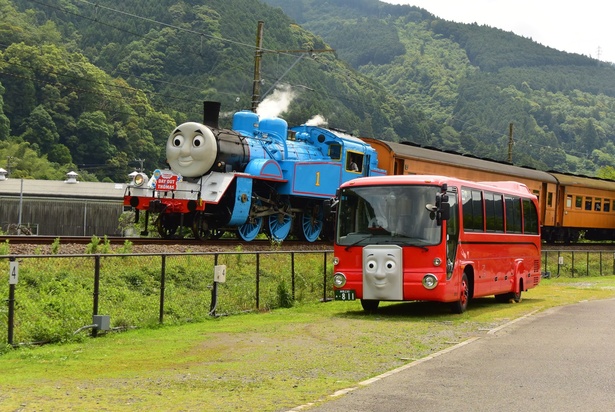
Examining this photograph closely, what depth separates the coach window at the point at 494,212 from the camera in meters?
18.8

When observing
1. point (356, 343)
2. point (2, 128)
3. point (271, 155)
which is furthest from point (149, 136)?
point (356, 343)

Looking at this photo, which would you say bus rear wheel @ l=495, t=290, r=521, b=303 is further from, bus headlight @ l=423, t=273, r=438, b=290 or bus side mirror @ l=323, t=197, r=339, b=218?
bus side mirror @ l=323, t=197, r=339, b=218

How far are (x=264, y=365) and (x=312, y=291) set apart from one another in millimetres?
9202

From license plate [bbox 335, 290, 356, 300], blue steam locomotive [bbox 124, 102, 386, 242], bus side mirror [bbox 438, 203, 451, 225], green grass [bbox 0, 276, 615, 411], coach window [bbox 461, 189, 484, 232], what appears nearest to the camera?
green grass [bbox 0, 276, 615, 411]

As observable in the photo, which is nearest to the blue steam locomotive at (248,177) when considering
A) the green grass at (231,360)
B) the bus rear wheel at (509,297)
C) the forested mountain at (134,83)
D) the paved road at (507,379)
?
the bus rear wheel at (509,297)

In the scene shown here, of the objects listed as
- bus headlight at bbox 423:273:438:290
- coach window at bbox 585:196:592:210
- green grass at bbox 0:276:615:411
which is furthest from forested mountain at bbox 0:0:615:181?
green grass at bbox 0:276:615:411

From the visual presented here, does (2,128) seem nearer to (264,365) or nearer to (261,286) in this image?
(261,286)

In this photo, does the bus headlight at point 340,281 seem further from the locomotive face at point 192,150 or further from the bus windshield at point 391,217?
the locomotive face at point 192,150

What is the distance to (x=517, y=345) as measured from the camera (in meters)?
12.5

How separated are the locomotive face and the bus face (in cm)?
966

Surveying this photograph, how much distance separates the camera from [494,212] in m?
19.2

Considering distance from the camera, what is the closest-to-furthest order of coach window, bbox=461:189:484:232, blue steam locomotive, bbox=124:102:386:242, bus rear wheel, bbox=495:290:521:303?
coach window, bbox=461:189:484:232, bus rear wheel, bbox=495:290:521:303, blue steam locomotive, bbox=124:102:386:242

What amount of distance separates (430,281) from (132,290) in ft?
19.1

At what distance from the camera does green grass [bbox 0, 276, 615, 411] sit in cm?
856
